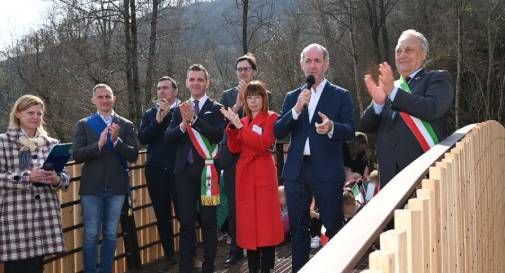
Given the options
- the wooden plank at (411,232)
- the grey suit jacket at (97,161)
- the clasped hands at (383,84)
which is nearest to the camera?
the wooden plank at (411,232)

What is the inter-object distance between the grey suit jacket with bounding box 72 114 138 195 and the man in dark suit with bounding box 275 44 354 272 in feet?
4.64

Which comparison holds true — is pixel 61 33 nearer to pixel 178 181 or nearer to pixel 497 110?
pixel 497 110

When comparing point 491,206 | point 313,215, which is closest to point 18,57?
point 313,215

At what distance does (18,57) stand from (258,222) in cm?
2822

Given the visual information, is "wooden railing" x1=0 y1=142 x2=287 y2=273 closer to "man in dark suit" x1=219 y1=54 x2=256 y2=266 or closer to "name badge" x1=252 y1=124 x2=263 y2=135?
"man in dark suit" x1=219 y1=54 x2=256 y2=266

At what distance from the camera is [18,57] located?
29.9 m

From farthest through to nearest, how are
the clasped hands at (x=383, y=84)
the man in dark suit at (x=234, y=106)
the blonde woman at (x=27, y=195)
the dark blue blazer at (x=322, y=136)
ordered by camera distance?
the man in dark suit at (x=234, y=106) < the dark blue blazer at (x=322, y=136) < the blonde woman at (x=27, y=195) < the clasped hands at (x=383, y=84)

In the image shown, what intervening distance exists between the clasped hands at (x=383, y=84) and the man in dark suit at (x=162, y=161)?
2238 millimetres

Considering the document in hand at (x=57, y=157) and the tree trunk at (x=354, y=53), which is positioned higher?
the tree trunk at (x=354, y=53)

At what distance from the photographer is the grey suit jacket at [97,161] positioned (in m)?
4.78

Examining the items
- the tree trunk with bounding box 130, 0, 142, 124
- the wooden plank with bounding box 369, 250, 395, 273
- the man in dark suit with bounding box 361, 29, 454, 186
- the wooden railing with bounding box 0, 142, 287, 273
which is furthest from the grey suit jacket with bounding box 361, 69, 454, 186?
the tree trunk with bounding box 130, 0, 142, 124

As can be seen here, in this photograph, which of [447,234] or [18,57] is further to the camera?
[18,57]

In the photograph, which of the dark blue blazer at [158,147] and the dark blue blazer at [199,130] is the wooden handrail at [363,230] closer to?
the dark blue blazer at [199,130]

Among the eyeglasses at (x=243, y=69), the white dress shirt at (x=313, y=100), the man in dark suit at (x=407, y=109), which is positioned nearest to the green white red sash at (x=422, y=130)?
the man in dark suit at (x=407, y=109)
